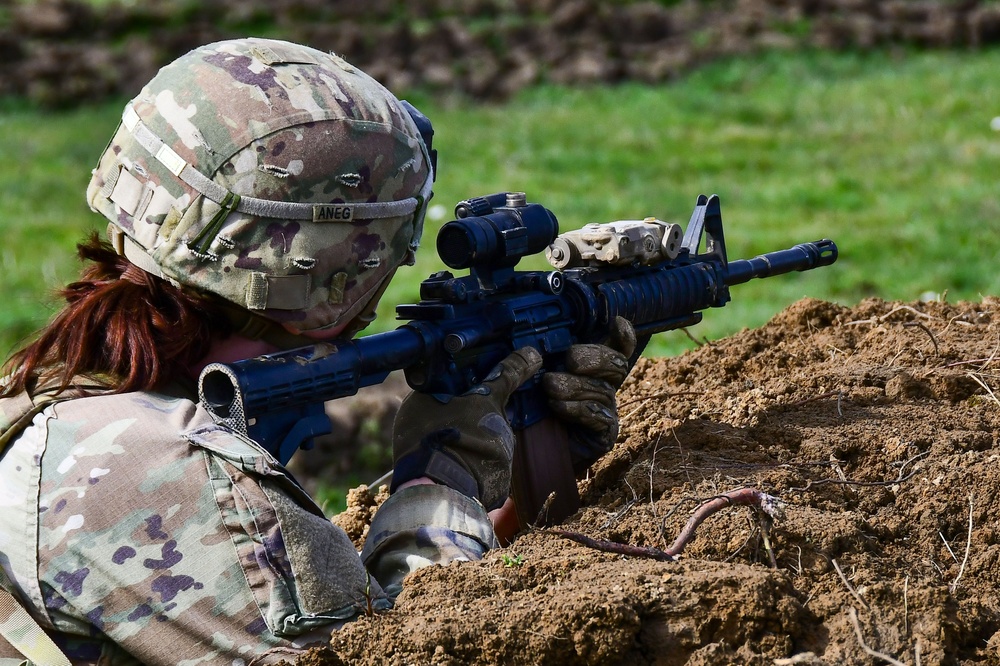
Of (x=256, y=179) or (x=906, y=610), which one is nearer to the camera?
(x=906, y=610)

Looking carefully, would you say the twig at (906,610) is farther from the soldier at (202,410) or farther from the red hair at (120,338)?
the red hair at (120,338)

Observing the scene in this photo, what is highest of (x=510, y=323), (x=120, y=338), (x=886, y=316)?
(x=120, y=338)

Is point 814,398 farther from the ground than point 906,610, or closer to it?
closer to it

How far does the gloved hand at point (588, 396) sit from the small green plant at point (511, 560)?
106cm

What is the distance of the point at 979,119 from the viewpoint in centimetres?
1329

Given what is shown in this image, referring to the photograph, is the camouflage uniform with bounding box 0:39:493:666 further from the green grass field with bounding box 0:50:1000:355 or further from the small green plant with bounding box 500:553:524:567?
the green grass field with bounding box 0:50:1000:355

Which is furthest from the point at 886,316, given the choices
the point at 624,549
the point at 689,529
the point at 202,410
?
the point at 202,410

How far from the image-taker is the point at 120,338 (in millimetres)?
3055

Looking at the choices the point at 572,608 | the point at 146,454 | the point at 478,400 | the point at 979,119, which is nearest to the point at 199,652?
the point at 146,454

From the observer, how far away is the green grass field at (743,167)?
32.3ft

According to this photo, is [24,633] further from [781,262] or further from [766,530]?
[781,262]

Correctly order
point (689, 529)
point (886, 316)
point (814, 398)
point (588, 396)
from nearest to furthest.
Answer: point (689, 529) < point (588, 396) < point (814, 398) < point (886, 316)

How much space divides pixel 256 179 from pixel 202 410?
0.59m

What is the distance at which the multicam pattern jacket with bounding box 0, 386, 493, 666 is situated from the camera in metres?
2.78
